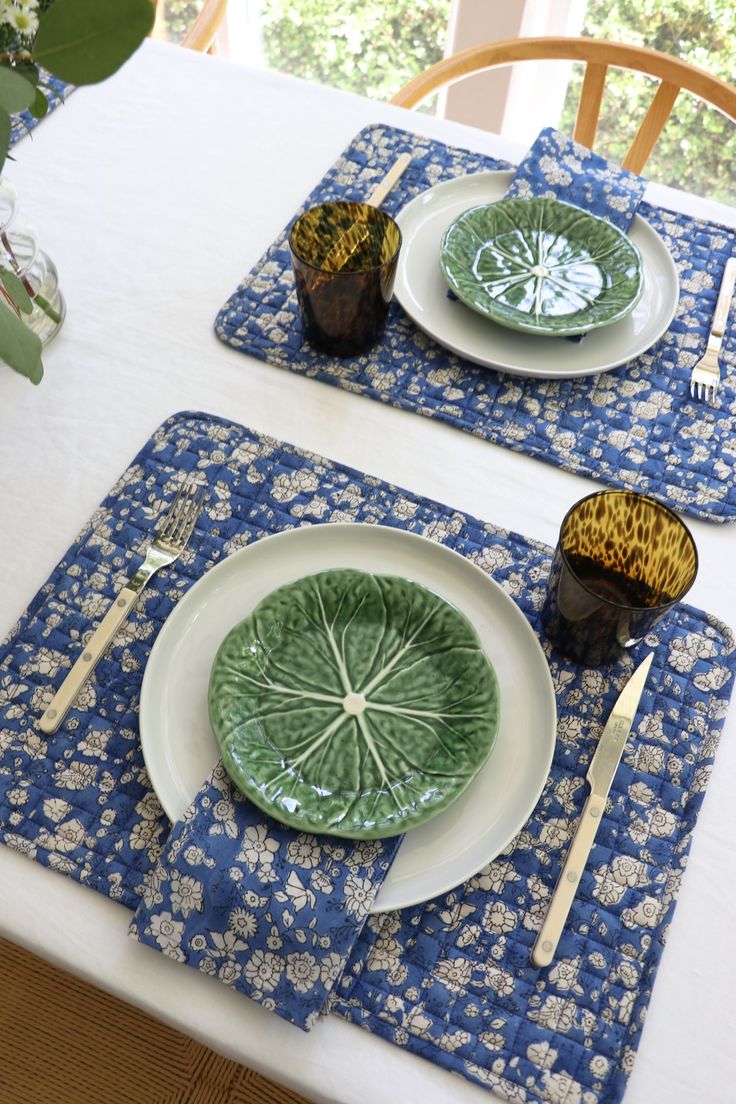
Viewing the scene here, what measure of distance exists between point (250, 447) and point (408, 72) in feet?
6.20

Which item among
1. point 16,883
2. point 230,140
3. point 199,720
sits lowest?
point 16,883

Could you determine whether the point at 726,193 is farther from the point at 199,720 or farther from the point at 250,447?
the point at 199,720

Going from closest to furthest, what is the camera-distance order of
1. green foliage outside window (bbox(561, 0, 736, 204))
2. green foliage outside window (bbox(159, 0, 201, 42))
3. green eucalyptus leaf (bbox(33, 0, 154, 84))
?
green eucalyptus leaf (bbox(33, 0, 154, 84)) < green foliage outside window (bbox(561, 0, 736, 204)) < green foliage outside window (bbox(159, 0, 201, 42))

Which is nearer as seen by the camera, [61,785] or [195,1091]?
[61,785]

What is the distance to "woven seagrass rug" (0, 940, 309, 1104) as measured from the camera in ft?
3.27

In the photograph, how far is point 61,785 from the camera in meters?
0.62

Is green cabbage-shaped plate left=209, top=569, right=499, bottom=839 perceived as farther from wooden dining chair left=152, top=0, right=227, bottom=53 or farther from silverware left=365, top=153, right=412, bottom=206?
wooden dining chair left=152, top=0, right=227, bottom=53

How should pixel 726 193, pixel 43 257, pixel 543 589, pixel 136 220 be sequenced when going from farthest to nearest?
1. pixel 726 193
2. pixel 136 220
3. pixel 43 257
4. pixel 543 589

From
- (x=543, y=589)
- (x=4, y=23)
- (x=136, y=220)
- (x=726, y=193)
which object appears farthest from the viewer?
→ (x=726, y=193)

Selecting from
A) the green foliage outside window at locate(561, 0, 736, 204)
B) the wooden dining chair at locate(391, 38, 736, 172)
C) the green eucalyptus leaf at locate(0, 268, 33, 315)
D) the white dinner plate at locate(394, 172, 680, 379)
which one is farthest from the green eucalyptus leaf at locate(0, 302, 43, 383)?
the green foliage outside window at locate(561, 0, 736, 204)

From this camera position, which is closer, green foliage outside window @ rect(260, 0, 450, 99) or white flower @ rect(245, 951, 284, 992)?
white flower @ rect(245, 951, 284, 992)

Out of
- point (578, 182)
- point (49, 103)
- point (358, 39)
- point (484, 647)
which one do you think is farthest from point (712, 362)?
point (358, 39)

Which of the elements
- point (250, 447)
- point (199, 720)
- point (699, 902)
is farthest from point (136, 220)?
point (699, 902)

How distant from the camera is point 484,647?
0.67m
